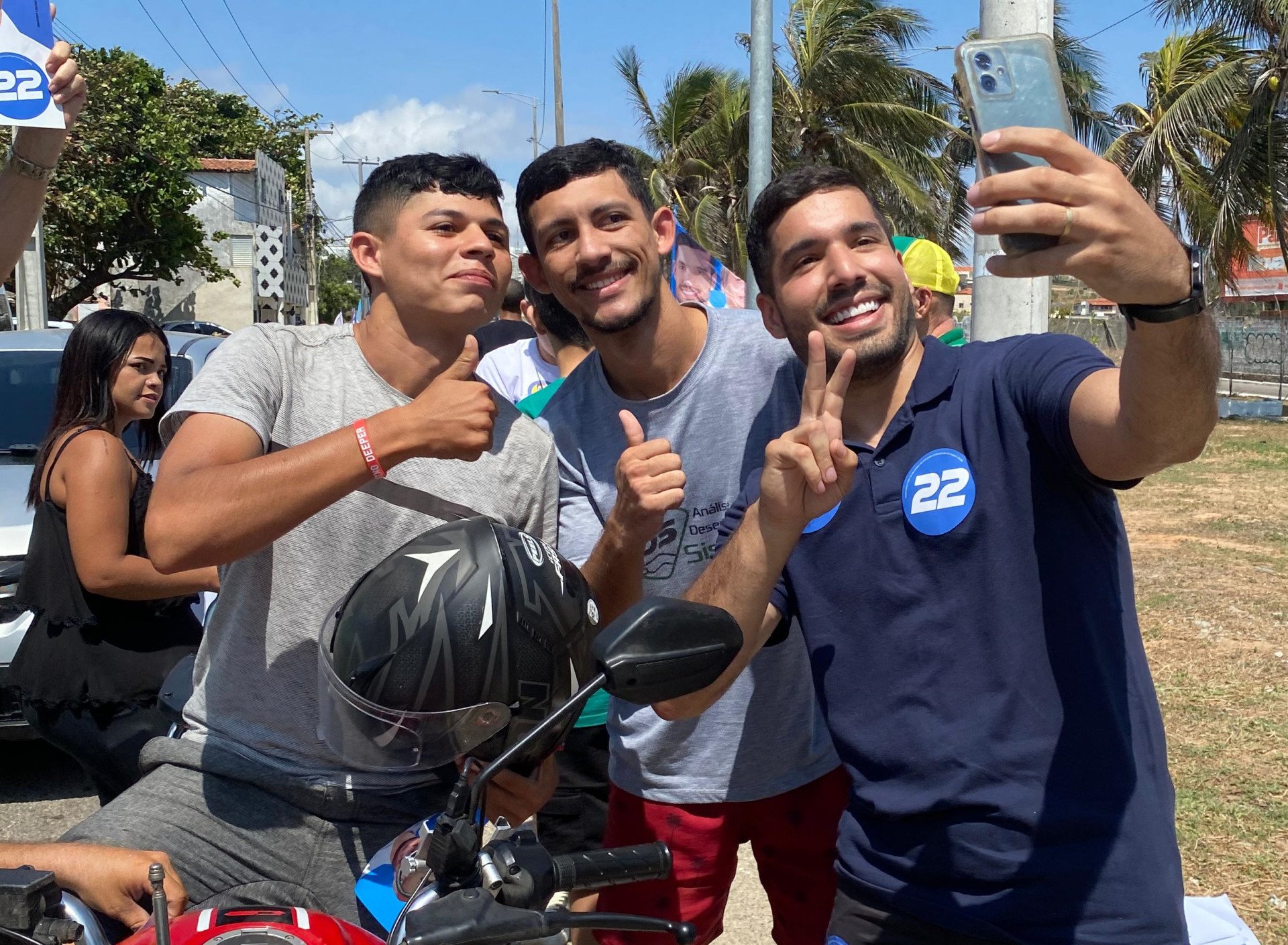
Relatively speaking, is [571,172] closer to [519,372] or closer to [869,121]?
[519,372]

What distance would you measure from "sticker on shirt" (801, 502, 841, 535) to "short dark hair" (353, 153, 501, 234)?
1006 millimetres

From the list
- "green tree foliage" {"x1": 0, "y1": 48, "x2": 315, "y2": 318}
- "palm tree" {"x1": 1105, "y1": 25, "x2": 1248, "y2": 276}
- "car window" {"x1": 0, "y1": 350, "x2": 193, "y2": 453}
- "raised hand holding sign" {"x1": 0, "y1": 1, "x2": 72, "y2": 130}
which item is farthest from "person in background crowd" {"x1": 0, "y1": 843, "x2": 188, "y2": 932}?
"green tree foliage" {"x1": 0, "y1": 48, "x2": 315, "y2": 318}

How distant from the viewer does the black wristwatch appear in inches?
63.4

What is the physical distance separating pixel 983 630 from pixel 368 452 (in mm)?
1082

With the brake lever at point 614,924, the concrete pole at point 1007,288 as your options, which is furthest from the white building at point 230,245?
the brake lever at point 614,924

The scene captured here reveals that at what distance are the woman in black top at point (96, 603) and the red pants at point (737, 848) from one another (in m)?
1.59

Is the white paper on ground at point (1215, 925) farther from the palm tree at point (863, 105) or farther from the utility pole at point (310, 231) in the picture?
the utility pole at point (310, 231)

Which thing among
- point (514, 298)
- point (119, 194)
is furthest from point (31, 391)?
point (119, 194)

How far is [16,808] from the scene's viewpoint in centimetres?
537

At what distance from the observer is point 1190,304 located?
163cm

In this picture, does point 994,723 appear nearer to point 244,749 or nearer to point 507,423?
point 507,423

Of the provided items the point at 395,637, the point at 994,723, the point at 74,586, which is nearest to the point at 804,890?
the point at 994,723

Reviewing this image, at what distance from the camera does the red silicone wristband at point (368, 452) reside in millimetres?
2059

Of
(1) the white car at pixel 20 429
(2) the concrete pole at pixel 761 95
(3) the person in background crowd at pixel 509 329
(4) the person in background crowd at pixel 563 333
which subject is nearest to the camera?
(4) the person in background crowd at pixel 563 333
